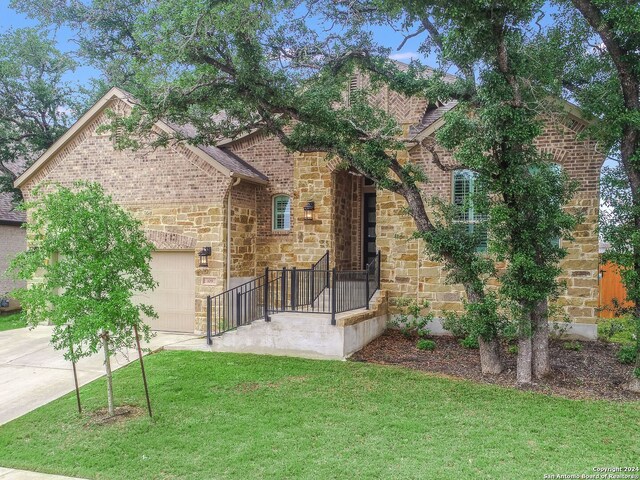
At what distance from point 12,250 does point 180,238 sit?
9542mm

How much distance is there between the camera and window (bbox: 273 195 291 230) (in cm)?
1343

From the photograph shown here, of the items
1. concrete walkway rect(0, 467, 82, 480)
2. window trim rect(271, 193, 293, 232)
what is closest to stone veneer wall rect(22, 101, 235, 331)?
window trim rect(271, 193, 293, 232)

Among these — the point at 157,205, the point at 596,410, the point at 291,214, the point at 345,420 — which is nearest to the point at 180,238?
the point at 157,205

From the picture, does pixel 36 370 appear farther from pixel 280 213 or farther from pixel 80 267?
pixel 280 213

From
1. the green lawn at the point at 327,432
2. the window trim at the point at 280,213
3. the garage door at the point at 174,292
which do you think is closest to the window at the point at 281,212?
the window trim at the point at 280,213

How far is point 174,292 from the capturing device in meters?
12.8

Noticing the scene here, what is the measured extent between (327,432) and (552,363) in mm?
5034

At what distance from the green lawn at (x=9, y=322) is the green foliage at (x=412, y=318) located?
945 cm

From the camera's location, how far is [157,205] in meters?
12.7

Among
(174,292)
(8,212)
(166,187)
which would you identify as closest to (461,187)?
(166,187)

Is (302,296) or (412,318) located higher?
(302,296)

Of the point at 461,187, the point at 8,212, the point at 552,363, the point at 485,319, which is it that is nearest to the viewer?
the point at 485,319

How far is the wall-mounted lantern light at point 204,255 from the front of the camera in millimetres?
12039

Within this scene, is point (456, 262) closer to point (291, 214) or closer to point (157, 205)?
point (291, 214)
